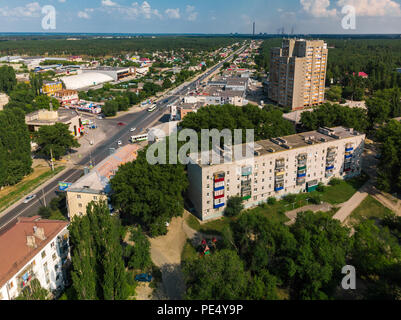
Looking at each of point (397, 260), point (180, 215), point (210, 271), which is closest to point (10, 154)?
point (180, 215)

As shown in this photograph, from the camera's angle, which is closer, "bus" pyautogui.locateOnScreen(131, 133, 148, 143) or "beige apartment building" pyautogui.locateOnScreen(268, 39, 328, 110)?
"bus" pyautogui.locateOnScreen(131, 133, 148, 143)

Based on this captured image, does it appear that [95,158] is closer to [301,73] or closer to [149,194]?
[149,194]

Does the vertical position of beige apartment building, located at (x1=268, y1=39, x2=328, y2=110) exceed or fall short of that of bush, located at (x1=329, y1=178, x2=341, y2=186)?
it exceeds it

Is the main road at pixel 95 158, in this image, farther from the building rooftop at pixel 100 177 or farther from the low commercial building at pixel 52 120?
the building rooftop at pixel 100 177

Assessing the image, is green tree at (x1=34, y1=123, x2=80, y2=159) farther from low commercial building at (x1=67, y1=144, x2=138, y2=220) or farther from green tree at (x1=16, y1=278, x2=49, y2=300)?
green tree at (x1=16, y1=278, x2=49, y2=300)

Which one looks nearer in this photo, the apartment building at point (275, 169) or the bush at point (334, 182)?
the apartment building at point (275, 169)

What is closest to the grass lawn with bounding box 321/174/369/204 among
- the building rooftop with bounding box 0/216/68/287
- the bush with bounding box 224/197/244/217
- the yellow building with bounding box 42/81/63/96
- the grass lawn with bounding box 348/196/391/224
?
the grass lawn with bounding box 348/196/391/224

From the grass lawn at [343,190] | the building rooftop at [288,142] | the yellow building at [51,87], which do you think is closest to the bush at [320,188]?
the grass lawn at [343,190]
